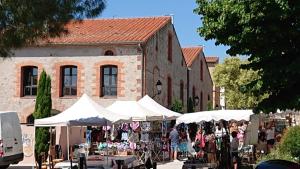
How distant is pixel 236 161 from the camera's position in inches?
703

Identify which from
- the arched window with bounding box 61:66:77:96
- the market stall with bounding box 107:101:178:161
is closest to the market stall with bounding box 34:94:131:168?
the market stall with bounding box 107:101:178:161

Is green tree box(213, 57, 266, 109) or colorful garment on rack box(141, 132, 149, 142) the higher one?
green tree box(213, 57, 266, 109)

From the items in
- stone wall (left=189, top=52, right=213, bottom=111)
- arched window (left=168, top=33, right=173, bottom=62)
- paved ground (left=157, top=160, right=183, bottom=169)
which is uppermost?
arched window (left=168, top=33, right=173, bottom=62)

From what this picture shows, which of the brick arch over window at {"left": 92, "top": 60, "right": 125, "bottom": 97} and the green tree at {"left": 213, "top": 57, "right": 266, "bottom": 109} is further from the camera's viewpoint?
the green tree at {"left": 213, "top": 57, "right": 266, "bottom": 109}

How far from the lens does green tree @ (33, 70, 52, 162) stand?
91.2ft

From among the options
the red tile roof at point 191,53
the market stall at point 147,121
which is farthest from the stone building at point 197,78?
the market stall at point 147,121

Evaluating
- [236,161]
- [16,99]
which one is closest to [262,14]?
[236,161]

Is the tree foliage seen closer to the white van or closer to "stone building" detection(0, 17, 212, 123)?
the white van

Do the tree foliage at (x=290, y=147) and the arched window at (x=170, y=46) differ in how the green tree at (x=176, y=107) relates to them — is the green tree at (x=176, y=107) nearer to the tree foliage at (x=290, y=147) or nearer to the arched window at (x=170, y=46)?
the arched window at (x=170, y=46)

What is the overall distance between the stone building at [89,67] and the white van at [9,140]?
302 inches

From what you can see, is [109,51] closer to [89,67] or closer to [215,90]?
[89,67]

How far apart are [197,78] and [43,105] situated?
67.9ft

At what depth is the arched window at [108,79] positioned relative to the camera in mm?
30250

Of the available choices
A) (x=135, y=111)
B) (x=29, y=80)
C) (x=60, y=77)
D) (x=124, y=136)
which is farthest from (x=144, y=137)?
(x=29, y=80)
